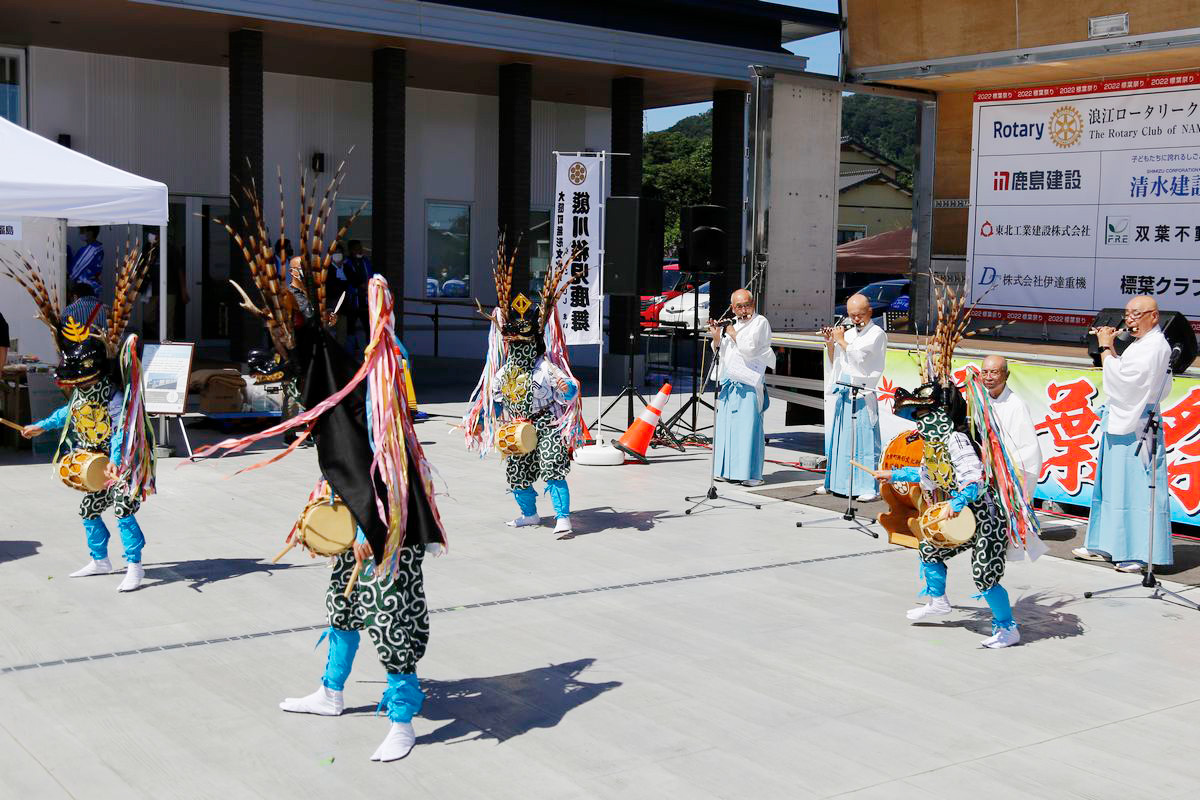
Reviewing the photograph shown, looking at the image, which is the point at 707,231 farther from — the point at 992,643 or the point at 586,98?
the point at 586,98

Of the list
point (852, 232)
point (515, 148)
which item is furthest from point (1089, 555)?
point (852, 232)

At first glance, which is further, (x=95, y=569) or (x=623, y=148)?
(x=623, y=148)

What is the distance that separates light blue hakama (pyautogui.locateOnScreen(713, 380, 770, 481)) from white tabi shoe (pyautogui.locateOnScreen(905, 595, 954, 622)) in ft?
13.9

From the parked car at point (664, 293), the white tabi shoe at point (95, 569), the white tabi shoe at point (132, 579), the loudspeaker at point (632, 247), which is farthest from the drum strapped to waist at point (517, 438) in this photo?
the parked car at point (664, 293)

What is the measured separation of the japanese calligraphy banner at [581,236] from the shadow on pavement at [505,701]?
27.1 feet

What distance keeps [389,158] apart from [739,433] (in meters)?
8.83

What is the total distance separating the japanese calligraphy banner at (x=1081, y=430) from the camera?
9.18m

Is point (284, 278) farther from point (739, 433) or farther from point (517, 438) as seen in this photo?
point (739, 433)

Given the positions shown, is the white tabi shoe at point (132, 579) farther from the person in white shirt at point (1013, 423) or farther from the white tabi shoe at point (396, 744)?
the person in white shirt at point (1013, 423)

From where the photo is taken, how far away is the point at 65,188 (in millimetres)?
11203

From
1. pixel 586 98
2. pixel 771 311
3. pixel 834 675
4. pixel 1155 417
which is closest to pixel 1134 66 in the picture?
pixel 771 311

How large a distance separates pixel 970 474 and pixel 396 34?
12645 millimetres

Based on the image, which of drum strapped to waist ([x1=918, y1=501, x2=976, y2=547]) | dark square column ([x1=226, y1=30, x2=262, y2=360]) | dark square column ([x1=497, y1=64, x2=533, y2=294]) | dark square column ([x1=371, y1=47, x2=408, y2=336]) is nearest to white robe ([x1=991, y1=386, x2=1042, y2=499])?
drum strapped to waist ([x1=918, y1=501, x2=976, y2=547])

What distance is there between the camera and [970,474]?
649 cm
